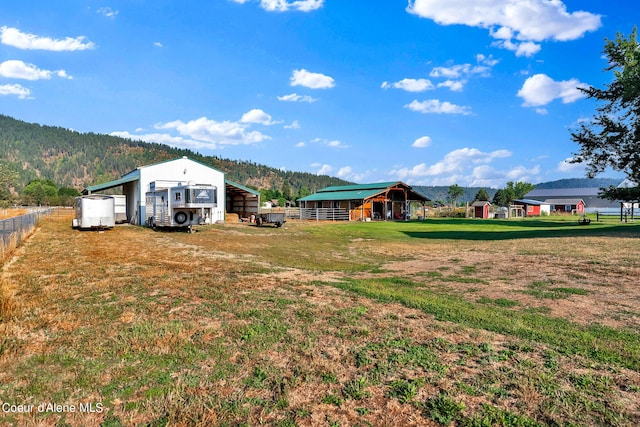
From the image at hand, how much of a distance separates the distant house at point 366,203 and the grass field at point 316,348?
3578cm

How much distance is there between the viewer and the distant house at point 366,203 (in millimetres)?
46812

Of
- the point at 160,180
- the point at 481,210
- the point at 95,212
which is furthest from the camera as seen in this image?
the point at 481,210

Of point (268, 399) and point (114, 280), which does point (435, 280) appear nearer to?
point (268, 399)

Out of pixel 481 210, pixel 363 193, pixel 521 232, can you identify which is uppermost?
pixel 363 193

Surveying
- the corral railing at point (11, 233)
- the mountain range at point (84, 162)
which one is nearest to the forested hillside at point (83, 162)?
the mountain range at point (84, 162)

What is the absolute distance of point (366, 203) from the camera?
47406 mm

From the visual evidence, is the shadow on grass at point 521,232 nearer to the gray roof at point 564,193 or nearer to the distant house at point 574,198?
the distant house at point 574,198

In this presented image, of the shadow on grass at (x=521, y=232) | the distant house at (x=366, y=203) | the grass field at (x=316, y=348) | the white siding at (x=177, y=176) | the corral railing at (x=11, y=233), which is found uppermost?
the white siding at (x=177, y=176)

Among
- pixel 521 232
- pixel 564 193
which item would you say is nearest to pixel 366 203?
pixel 521 232

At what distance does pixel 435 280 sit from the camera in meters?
10.6

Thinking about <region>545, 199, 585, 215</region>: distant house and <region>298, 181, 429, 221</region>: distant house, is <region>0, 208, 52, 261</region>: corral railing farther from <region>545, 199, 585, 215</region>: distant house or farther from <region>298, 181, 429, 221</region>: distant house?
<region>545, 199, 585, 215</region>: distant house

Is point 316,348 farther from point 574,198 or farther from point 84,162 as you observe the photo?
point 84,162

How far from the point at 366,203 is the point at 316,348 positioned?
42.6 meters

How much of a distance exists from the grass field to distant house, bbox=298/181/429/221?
3578 cm
